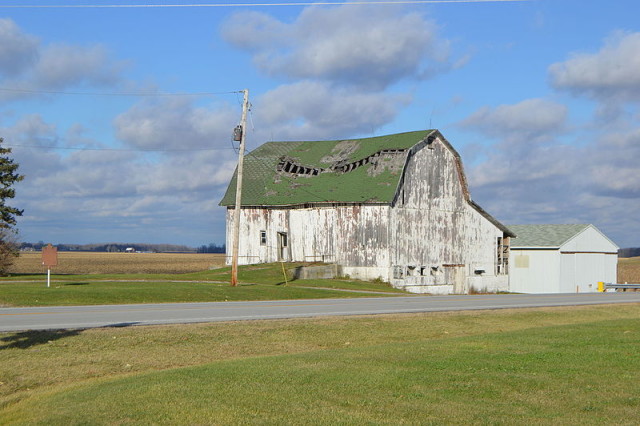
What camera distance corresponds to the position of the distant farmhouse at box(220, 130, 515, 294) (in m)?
49.0

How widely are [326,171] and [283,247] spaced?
6572mm

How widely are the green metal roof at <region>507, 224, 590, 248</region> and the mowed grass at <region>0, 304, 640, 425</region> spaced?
4034 cm

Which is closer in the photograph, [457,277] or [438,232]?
[438,232]

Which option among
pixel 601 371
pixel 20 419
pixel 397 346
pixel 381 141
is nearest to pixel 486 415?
pixel 601 371

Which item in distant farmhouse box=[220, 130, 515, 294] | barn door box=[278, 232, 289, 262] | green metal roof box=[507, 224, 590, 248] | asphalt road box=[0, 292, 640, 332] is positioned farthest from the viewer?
green metal roof box=[507, 224, 590, 248]

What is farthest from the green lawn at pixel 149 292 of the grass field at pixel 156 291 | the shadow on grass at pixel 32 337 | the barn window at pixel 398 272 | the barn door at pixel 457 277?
the barn door at pixel 457 277

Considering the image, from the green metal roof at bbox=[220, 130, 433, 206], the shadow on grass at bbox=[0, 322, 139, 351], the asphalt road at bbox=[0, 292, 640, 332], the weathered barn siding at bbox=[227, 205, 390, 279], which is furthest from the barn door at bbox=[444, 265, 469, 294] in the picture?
the shadow on grass at bbox=[0, 322, 139, 351]

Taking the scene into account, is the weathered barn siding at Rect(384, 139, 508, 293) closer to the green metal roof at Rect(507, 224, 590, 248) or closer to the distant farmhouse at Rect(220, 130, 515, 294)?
the distant farmhouse at Rect(220, 130, 515, 294)

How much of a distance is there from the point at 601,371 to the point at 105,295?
2039cm

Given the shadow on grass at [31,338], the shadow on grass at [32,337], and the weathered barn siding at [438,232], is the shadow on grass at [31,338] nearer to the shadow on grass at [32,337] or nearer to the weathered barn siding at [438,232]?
the shadow on grass at [32,337]

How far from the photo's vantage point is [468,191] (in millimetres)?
54062

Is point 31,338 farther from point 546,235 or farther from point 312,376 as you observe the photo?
point 546,235

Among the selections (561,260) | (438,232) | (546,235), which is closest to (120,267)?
(438,232)

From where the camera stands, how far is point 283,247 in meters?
53.5
